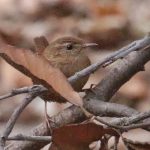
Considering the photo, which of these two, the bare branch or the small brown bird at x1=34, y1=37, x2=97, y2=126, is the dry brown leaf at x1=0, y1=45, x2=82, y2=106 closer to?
the bare branch

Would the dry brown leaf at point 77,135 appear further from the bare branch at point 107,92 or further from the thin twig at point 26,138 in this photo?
the bare branch at point 107,92

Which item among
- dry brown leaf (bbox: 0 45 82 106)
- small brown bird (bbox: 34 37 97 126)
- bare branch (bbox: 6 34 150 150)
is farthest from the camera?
small brown bird (bbox: 34 37 97 126)

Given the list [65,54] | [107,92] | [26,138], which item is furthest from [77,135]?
[65,54]

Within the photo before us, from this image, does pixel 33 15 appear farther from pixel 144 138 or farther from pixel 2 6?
pixel 144 138

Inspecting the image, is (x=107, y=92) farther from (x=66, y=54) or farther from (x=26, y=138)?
(x=66, y=54)

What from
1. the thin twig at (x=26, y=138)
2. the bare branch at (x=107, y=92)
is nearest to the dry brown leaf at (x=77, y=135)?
the thin twig at (x=26, y=138)

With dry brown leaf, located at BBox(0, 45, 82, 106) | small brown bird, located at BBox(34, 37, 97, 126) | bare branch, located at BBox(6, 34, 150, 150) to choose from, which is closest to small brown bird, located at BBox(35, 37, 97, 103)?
small brown bird, located at BBox(34, 37, 97, 126)
